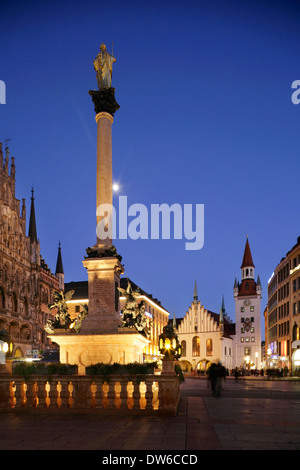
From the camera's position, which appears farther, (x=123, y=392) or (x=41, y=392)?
(x=41, y=392)

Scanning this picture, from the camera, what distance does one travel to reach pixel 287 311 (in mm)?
78188

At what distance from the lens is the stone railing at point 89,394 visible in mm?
13961

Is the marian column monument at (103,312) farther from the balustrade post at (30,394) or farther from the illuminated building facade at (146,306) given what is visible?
the illuminated building facade at (146,306)

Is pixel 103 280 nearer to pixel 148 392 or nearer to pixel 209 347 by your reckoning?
pixel 148 392

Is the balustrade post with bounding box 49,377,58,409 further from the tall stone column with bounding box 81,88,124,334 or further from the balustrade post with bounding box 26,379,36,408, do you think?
the tall stone column with bounding box 81,88,124,334

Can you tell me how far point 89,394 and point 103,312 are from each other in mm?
12941

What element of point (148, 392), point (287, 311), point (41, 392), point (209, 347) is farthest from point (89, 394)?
point (209, 347)

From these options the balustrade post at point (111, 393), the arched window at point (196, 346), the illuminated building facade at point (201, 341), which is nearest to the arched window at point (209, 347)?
the illuminated building facade at point (201, 341)
